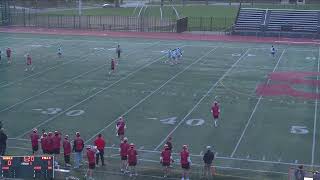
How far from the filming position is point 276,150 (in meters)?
20.5

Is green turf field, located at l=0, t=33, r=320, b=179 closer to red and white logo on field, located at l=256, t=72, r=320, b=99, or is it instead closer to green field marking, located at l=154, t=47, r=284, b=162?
green field marking, located at l=154, t=47, r=284, b=162

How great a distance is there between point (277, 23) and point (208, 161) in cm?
4447

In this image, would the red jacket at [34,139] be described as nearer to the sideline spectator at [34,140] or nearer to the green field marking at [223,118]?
the sideline spectator at [34,140]

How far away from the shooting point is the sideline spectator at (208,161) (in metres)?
17.2

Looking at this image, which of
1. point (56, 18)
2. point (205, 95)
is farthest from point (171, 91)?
point (56, 18)

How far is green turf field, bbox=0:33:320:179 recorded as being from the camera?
20391 mm

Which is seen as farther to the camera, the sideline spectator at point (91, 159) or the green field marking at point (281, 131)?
the green field marking at point (281, 131)

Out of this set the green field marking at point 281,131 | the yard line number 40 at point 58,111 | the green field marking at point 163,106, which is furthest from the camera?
the yard line number 40 at point 58,111

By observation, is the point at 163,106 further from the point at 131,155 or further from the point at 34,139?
the point at 131,155

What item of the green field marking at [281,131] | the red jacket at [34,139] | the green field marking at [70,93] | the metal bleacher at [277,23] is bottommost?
the green field marking at [281,131]

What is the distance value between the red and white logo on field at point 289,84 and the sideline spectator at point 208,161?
490 inches

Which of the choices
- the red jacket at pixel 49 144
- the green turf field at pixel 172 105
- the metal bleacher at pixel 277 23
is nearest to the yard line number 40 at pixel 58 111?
the green turf field at pixel 172 105

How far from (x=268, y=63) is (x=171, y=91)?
38.4ft

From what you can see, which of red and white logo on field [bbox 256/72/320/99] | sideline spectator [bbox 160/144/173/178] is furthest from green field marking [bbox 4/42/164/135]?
sideline spectator [bbox 160/144/173/178]
